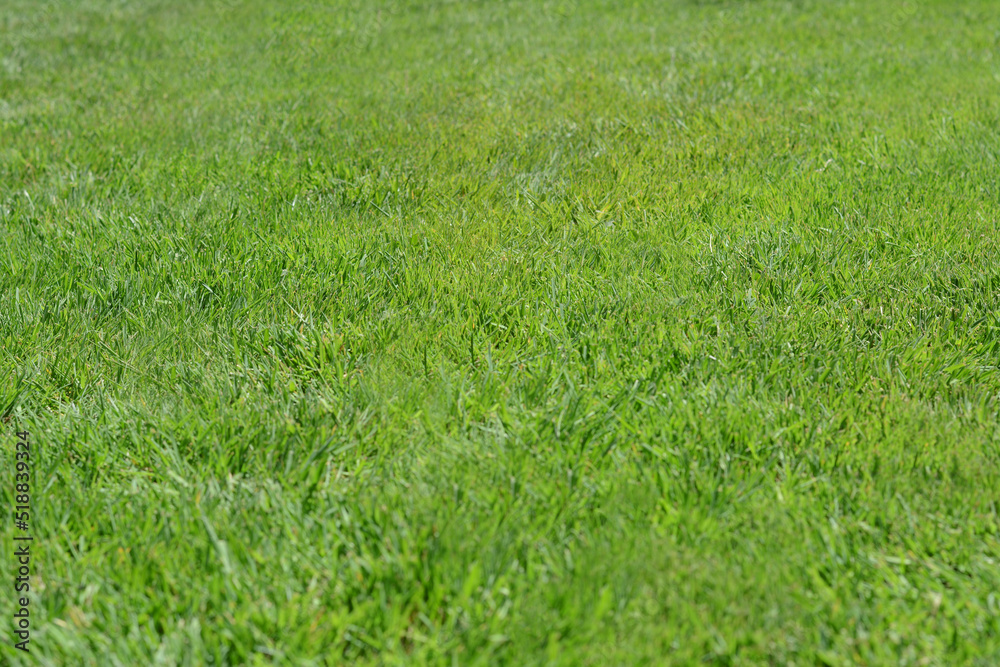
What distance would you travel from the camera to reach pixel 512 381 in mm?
2707

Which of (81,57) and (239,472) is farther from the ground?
(81,57)

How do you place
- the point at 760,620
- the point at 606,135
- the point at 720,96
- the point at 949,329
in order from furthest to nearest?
the point at 720,96
the point at 606,135
the point at 949,329
the point at 760,620

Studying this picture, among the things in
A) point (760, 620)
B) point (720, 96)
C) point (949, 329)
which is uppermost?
point (720, 96)

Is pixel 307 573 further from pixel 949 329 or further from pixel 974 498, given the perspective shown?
pixel 949 329

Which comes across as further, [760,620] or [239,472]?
[239,472]

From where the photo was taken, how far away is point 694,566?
1966 mm

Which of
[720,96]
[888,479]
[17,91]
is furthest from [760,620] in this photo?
[17,91]

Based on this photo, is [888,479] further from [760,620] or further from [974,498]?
[760,620]

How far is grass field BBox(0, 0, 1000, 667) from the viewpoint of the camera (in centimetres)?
189

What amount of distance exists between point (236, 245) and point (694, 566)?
255 cm

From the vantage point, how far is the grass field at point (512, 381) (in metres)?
1.89

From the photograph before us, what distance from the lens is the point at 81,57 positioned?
26.3 feet

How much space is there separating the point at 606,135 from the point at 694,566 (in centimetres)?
351

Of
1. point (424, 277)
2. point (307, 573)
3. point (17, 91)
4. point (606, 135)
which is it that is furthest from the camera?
point (17, 91)
